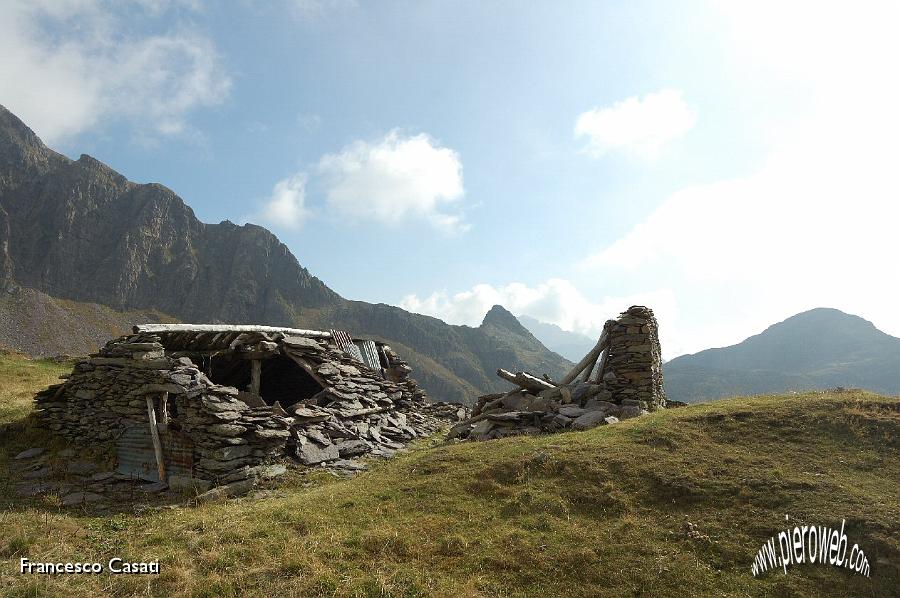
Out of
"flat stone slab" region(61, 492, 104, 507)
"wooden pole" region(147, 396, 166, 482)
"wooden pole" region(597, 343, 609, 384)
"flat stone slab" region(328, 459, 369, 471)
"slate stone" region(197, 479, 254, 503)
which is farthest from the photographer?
"wooden pole" region(597, 343, 609, 384)

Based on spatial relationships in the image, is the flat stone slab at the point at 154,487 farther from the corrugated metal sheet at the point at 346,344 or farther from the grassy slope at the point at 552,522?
the corrugated metal sheet at the point at 346,344

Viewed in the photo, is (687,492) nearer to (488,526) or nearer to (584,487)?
(584,487)

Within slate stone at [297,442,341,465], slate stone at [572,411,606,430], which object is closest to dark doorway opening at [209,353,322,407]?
slate stone at [297,442,341,465]

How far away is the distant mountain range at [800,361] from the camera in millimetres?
91438

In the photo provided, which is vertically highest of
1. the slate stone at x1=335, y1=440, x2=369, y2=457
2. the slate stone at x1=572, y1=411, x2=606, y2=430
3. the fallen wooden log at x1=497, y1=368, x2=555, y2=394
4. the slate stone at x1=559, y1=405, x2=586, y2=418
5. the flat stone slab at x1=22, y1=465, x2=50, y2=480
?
the fallen wooden log at x1=497, y1=368, x2=555, y2=394

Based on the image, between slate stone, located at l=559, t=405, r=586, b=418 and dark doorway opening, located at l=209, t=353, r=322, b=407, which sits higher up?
dark doorway opening, located at l=209, t=353, r=322, b=407

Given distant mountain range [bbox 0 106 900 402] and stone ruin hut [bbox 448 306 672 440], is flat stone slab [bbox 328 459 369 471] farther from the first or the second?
distant mountain range [bbox 0 106 900 402]

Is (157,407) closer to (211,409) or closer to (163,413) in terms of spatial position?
(163,413)

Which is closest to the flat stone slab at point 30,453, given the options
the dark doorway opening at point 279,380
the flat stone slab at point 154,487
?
the flat stone slab at point 154,487

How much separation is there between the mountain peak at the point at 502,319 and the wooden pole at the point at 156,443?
146828mm

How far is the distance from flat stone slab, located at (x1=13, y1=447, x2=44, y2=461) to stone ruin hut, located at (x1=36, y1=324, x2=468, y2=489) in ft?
2.28

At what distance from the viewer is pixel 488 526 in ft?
26.4

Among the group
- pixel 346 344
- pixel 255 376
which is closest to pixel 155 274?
pixel 346 344

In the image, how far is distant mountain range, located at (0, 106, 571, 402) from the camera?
334 ft
